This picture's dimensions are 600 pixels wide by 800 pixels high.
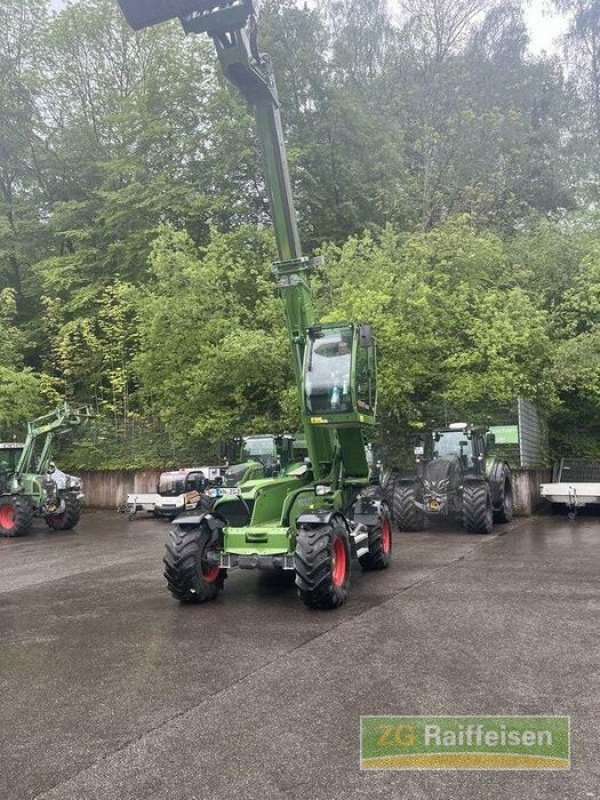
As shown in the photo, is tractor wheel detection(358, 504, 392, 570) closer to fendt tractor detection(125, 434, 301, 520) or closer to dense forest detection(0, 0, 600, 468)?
fendt tractor detection(125, 434, 301, 520)

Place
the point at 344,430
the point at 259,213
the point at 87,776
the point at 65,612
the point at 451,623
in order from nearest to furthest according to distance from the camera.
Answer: the point at 87,776 < the point at 451,623 < the point at 65,612 < the point at 344,430 < the point at 259,213

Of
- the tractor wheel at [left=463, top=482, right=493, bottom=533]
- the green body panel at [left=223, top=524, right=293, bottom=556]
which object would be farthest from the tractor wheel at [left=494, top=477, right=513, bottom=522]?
the green body panel at [left=223, top=524, right=293, bottom=556]

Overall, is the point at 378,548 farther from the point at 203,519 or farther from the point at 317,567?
the point at 203,519

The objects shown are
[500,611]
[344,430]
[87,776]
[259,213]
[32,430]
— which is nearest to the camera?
[87,776]

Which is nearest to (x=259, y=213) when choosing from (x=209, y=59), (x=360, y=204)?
(x=360, y=204)

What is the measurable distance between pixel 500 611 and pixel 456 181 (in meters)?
26.4

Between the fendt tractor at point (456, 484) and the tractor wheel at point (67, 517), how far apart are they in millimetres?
8229

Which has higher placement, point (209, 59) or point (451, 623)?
point (209, 59)

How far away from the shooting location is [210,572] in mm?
7984

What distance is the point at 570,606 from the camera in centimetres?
727

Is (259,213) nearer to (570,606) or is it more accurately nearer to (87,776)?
(570,606)

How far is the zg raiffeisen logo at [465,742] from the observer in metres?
3.82

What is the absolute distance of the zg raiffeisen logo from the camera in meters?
3.82

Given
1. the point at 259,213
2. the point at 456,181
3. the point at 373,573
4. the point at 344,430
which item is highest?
the point at 456,181
